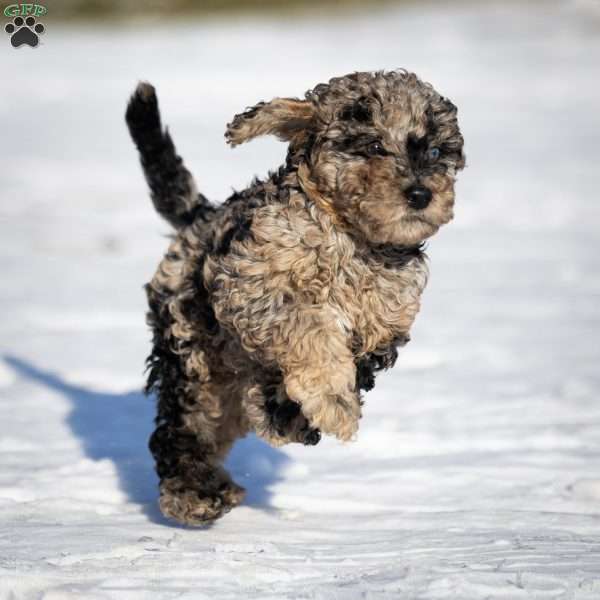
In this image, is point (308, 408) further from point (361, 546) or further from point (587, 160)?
point (587, 160)

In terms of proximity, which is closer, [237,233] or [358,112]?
[358,112]

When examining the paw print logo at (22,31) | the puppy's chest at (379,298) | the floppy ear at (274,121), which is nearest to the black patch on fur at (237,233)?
the floppy ear at (274,121)

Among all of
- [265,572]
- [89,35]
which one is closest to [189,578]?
[265,572]

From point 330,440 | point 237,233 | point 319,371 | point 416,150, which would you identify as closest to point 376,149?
point 416,150

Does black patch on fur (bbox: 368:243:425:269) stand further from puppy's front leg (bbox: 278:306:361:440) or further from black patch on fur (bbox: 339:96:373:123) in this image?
black patch on fur (bbox: 339:96:373:123)

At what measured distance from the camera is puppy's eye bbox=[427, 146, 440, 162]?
4.13 metres

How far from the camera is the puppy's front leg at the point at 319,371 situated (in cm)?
408

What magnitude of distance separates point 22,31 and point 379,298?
5.62 m

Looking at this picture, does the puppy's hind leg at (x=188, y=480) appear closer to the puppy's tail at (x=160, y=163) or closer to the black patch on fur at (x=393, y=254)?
the puppy's tail at (x=160, y=163)

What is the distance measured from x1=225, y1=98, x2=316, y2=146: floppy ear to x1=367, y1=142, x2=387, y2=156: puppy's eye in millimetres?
330

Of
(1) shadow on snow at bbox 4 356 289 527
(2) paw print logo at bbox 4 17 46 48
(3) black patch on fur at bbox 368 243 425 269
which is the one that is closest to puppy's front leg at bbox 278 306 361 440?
(3) black patch on fur at bbox 368 243 425 269

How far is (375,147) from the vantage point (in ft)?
13.5

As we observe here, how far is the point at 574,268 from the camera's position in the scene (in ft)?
35.0

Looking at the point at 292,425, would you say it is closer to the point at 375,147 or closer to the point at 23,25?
the point at 375,147
